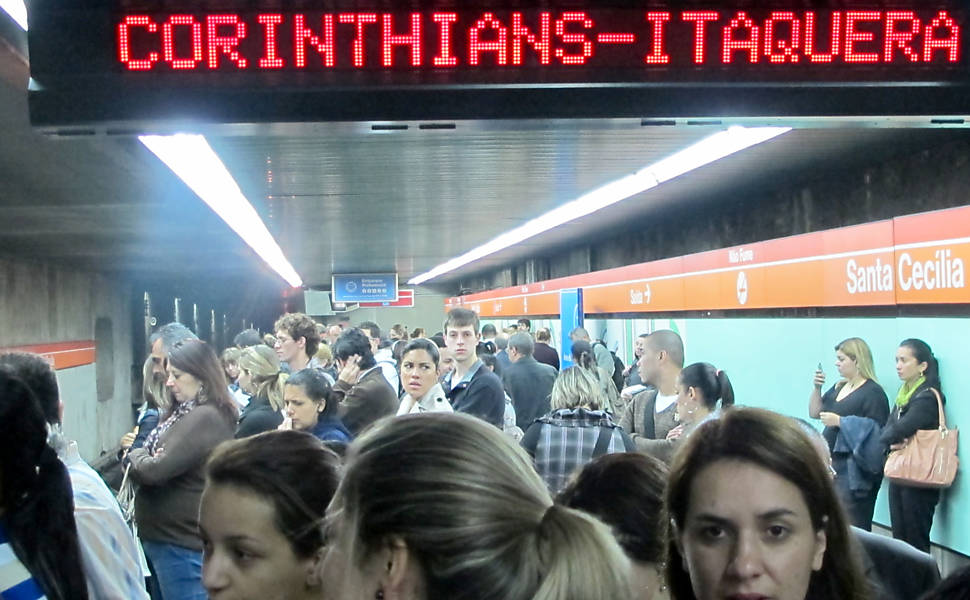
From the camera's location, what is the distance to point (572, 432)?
5344mm

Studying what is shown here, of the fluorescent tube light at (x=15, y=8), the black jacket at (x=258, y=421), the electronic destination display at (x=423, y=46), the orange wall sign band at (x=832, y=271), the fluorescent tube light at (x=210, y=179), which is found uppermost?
the fluorescent tube light at (x=15, y=8)

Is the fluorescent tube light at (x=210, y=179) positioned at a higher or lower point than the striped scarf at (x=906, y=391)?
higher

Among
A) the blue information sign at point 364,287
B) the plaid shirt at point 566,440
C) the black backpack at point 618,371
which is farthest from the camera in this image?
the blue information sign at point 364,287

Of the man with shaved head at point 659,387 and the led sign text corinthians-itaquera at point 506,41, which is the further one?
the man with shaved head at point 659,387

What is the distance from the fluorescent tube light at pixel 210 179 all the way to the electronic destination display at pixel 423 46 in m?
0.85

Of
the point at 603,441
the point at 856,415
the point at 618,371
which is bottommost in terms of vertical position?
the point at 618,371

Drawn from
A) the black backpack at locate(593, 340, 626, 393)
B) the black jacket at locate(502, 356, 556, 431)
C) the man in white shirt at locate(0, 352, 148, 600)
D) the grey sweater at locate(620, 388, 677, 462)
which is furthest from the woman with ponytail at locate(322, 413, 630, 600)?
the black backpack at locate(593, 340, 626, 393)

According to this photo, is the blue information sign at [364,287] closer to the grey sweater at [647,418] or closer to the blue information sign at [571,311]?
the blue information sign at [571,311]

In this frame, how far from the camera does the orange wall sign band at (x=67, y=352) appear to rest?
642 inches

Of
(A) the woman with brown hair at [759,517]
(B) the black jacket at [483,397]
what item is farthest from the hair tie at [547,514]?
(B) the black jacket at [483,397]

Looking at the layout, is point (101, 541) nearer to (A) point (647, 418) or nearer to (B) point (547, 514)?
(B) point (547, 514)

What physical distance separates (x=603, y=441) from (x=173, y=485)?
81.2 inches

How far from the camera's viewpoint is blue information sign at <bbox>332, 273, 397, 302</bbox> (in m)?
26.8

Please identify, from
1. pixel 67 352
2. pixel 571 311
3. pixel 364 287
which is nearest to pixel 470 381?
pixel 571 311
